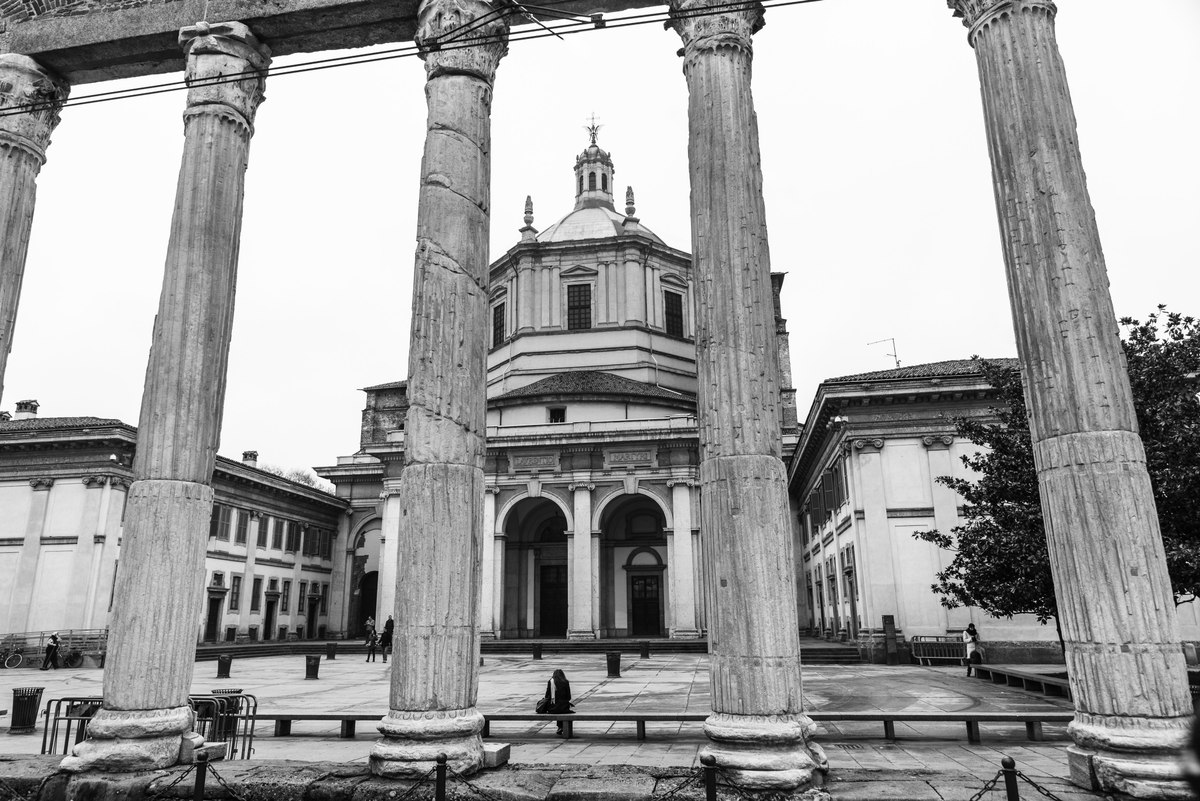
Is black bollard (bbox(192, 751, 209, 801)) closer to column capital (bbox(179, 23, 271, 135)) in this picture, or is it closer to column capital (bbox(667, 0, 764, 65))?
column capital (bbox(179, 23, 271, 135))

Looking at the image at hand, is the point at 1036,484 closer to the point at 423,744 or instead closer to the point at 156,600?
the point at 423,744

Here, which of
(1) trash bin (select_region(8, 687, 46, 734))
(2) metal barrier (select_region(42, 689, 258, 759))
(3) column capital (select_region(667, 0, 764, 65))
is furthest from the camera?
(1) trash bin (select_region(8, 687, 46, 734))

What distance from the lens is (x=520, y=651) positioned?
34250 mm

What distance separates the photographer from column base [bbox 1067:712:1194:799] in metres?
6.84

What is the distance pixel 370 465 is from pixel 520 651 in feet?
63.2

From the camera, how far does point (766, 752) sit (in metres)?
7.52

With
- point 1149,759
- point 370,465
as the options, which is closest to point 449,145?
point 1149,759

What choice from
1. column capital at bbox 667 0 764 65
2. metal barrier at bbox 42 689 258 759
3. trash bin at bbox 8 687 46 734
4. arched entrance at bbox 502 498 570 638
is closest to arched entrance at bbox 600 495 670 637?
arched entrance at bbox 502 498 570 638

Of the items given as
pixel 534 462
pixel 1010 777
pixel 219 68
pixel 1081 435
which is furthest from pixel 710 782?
pixel 534 462

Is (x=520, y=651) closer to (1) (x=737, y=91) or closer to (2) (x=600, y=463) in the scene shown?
(2) (x=600, y=463)

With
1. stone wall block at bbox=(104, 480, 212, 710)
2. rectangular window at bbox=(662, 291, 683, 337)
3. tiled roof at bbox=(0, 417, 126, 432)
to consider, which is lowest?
stone wall block at bbox=(104, 480, 212, 710)

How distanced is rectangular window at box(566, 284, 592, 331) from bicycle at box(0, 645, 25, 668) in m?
27.5

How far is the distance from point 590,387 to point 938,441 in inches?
699

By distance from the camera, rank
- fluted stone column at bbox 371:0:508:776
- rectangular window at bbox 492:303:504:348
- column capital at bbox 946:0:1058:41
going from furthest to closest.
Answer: rectangular window at bbox 492:303:504:348 < column capital at bbox 946:0:1058:41 < fluted stone column at bbox 371:0:508:776
